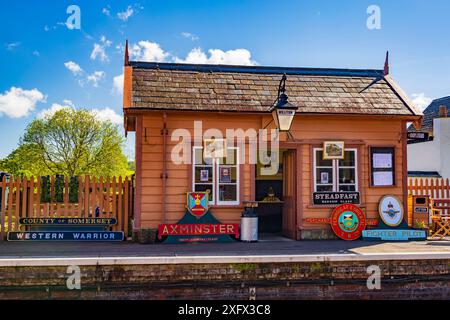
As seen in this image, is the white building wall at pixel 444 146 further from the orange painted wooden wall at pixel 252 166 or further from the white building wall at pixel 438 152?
the orange painted wooden wall at pixel 252 166

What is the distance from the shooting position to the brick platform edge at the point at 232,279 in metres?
6.75

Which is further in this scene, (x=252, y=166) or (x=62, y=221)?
(x=252, y=166)

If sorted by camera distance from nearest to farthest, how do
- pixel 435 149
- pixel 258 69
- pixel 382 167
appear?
1. pixel 382 167
2. pixel 258 69
3. pixel 435 149

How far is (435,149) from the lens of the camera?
25.2 m

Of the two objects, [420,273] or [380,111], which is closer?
[420,273]

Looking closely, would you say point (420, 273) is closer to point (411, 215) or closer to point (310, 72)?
point (411, 215)

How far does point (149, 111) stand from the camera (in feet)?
32.4

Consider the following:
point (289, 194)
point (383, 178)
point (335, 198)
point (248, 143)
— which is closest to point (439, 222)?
point (383, 178)

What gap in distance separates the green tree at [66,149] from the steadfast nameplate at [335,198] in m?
20.3

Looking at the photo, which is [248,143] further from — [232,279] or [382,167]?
[232,279]

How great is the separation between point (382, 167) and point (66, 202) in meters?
7.67

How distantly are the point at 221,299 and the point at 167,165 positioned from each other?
394 centimetres
